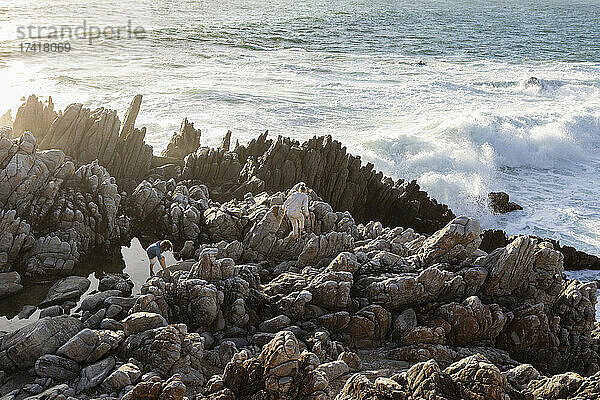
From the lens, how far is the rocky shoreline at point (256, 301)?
29.8 ft

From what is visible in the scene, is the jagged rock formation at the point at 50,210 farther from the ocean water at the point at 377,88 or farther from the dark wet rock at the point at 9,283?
the ocean water at the point at 377,88

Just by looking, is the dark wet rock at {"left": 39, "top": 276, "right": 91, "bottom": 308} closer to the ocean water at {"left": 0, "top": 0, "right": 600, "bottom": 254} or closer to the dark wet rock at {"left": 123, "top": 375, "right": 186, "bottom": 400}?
the dark wet rock at {"left": 123, "top": 375, "right": 186, "bottom": 400}

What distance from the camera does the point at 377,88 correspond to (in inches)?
1736

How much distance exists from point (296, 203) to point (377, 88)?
101 feet

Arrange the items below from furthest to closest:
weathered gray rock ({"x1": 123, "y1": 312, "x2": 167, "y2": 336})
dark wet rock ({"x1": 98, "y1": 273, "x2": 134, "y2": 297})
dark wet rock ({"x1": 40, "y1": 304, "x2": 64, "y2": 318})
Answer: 1. dark wet rock ({"x1": 98, "y1": 273, "x2": 134, "y2": 297})
2. dark wet rock ({"x1": 40, "y1": 304, "x2": 64, "y2": 318})
3. weathered gray rock ({"x1": 123, "y1": 312, "x2": 167, "y2": 336})

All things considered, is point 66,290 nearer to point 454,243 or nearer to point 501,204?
point 454,243

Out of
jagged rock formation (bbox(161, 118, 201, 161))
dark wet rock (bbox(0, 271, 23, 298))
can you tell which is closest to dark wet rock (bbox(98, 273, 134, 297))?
dark wet rock (bbox(0, 271, 23, 298))

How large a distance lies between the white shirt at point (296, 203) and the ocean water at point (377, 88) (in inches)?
440

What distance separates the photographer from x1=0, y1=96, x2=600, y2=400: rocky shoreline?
29.8 feet

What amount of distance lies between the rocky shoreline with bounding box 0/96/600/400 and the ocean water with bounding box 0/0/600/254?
31.2 feet

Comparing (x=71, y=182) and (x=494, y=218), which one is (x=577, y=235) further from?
(x=71, y=182)

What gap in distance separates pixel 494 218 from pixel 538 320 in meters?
12.4

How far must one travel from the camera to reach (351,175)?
845 inches

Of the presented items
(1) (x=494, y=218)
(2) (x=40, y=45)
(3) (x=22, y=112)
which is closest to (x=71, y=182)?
(3) (x=22, y=112)
